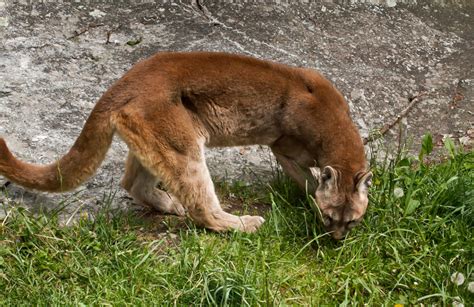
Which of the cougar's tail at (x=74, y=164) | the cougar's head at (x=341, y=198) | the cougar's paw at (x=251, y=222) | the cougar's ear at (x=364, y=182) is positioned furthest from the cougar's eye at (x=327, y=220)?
the cougar's tail at (x=74, y=164)

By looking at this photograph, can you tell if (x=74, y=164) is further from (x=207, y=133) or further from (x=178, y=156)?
(x=207, y=133)

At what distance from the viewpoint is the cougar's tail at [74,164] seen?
5414mm

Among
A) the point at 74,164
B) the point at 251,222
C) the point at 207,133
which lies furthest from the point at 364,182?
the point at 74,164

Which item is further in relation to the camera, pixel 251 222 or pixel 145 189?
pixel 145 189

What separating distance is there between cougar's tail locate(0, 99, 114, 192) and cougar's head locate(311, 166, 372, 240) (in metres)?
1.52

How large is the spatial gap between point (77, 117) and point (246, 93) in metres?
1.61

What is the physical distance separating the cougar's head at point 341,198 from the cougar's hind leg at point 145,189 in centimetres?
105

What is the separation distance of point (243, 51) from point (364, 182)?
2565 millimetres

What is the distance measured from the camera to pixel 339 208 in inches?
220

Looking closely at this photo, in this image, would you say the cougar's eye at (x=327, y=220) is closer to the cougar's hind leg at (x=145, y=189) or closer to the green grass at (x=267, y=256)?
the green grass at (x=267, y=256)

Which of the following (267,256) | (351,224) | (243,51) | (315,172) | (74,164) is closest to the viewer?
(267,256)

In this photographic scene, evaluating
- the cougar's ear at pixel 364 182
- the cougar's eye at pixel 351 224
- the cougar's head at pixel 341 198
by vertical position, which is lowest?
the cougar's eye at pixel 351 224

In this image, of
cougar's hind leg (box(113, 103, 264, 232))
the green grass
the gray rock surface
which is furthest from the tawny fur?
the gray rock surface

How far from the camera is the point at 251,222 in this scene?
566 centimetres
